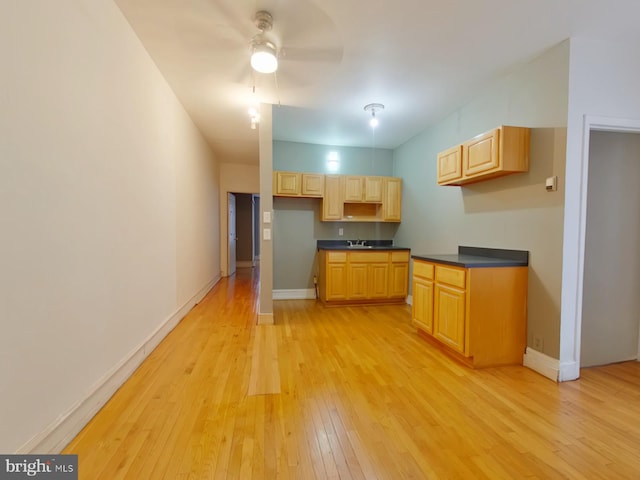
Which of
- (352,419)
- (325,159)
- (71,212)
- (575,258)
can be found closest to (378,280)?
(325,159)

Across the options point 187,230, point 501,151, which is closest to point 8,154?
point 187,230

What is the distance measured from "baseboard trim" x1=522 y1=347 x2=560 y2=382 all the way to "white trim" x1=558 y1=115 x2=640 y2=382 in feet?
0.12

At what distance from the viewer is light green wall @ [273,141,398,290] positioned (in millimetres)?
4652

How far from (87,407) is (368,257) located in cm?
351

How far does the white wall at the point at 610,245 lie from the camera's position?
96.6 inches

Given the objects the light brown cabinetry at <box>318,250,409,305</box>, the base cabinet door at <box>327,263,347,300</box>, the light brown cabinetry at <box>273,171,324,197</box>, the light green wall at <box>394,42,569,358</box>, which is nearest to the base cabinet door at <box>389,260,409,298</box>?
the light brown cabinetry at <box>318,250,409,305</box>

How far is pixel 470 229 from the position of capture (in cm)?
314

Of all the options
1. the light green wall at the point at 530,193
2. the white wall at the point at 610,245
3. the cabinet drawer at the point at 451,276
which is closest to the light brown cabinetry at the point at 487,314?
the cabinet drawer at the point at 451,276

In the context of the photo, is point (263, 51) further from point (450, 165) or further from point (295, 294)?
point (295, 294)

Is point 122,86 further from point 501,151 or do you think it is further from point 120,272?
point 501,151

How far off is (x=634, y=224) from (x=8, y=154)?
4422 millimetres

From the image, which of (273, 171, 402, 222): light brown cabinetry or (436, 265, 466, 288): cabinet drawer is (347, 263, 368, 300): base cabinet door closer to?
(273, 171, 402, 222): light brown cabinetry

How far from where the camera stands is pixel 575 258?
2162mm

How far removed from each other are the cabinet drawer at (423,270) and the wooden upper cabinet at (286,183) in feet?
7.16
